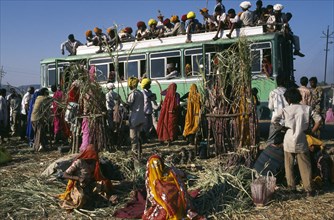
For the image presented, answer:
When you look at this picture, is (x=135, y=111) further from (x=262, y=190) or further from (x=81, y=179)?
(x=262, y=190)

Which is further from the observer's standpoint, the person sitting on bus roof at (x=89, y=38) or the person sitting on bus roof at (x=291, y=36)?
the person sitting on bus roof at (x=89, y=38)

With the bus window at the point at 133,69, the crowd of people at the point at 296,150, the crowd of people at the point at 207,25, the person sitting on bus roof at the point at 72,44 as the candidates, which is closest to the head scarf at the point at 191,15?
the crowd of people at the point at 207,25

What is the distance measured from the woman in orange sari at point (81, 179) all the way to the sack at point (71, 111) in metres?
3.28

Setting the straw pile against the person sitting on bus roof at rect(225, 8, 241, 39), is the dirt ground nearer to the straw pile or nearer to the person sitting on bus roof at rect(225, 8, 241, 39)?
the straw pile

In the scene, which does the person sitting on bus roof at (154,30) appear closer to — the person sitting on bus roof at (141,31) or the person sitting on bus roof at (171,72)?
the person sitting on bus roof at (141,31)

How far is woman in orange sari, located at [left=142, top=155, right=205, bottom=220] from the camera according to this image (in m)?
4.58

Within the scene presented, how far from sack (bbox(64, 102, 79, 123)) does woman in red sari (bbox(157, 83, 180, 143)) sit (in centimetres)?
240

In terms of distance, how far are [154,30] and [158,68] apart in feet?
4.90

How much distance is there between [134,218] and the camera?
4914 mm

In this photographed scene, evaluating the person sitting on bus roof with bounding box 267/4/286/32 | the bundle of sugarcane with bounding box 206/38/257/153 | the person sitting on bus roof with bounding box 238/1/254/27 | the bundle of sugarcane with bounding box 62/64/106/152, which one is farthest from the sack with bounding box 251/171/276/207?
the person sitting on bus roof with bounding box 238/1/254/27

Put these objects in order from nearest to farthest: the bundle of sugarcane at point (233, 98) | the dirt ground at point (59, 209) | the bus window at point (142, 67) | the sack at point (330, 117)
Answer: the dirt ground at point (59, 209)
the bundle of sugarcane at point (233, 98)
the bus window at point (142, 67)
the sack at point (330, 117)

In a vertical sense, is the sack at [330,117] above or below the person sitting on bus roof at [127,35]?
below

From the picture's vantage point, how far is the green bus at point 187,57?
10.5m

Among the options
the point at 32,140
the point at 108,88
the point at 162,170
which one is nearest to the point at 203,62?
the point at 108,88
